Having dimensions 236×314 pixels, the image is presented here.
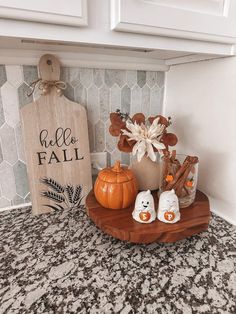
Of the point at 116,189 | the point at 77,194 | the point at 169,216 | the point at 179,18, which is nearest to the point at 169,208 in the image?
the point at 169,216

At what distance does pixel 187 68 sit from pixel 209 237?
0.58 metres

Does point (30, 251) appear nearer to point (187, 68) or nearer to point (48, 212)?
point (48, 212)

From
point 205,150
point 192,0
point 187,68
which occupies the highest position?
point 192,0

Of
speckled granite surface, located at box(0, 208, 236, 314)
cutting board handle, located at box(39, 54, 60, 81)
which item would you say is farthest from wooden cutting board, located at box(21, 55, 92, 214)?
speckled granite surface, located at box(0, 208, 236, 314)

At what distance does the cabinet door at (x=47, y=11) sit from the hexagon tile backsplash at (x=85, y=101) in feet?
1.07

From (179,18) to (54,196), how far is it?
0.63 meters

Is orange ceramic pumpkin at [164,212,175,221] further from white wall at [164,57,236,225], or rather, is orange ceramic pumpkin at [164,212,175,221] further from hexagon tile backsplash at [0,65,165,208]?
hexagon tile backsplash at [0,65,165,208]

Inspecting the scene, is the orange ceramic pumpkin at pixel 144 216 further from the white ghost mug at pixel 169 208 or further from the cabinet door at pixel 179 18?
the cabinet door at pixel 179 18

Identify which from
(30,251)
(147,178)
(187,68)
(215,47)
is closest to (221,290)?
(147,178)

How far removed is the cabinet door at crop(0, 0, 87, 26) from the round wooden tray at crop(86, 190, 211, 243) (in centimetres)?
47

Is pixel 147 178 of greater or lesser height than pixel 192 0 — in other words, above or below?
below

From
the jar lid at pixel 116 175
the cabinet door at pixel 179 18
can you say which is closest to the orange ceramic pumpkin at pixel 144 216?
the jar lid at pixel 116 175

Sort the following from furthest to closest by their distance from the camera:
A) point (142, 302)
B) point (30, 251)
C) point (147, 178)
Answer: point (147, 178) → point (30, 251) → point (142, 302)

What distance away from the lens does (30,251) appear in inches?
23.0
